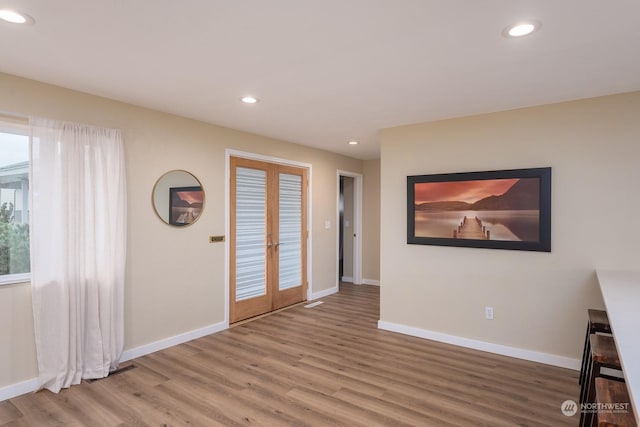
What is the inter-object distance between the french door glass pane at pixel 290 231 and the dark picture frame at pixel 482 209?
6.39 feet

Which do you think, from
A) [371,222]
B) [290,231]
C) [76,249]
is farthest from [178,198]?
[371,222]

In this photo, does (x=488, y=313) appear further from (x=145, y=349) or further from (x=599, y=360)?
(x=145, y=349)

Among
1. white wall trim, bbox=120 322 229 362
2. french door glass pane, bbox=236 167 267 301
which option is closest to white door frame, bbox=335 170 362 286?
french door glass pane, bbox=236 167 267 301

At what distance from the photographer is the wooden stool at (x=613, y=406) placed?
1.24 meters

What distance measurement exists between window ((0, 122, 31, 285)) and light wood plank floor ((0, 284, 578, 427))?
102cm

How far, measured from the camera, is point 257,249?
4789 mm

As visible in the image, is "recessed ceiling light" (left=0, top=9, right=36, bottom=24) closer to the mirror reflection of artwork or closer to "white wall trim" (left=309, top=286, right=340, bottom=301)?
the mirror reflection of artwork

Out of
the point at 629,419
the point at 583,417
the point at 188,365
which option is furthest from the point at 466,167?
the point at 188,365

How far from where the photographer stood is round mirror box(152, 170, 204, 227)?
144 inches

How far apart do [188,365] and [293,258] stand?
2389 millimetres

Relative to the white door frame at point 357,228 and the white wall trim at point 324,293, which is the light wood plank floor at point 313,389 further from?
the white door frame at point 357,228

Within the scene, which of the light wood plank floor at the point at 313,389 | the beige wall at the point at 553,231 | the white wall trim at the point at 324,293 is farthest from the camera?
the white wall trim at the point at 324,293

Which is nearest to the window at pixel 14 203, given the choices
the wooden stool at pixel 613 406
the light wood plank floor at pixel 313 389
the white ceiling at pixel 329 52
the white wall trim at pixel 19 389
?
the white ceiling at pixel 329 52

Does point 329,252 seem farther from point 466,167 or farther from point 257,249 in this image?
point 466,167
